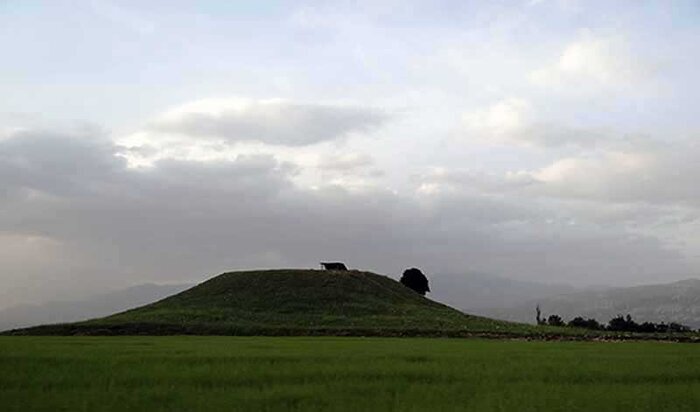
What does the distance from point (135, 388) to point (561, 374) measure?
418 inches

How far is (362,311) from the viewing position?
65562mm

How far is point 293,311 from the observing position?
65688 millimetres

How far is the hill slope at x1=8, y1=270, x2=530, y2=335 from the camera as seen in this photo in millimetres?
56281

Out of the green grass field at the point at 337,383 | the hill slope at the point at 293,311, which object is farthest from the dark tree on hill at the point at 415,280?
the green grass field at the point at 337,383

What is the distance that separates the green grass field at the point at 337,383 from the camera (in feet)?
46.2

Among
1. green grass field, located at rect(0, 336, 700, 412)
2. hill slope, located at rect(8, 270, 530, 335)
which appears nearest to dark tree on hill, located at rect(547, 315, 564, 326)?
hill slope, located at rect(8, 270, 530, 335)

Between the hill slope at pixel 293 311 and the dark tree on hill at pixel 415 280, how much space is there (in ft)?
34.1

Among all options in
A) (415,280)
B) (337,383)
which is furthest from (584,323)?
(337,383)

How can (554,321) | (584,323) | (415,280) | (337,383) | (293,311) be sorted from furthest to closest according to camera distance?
1. (415,280)
2. (554,321)
3. (584,323)
4. (293,311)
5. (337,383)

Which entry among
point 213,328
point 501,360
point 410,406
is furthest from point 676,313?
point 410,406

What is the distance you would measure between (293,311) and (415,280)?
98.2ft

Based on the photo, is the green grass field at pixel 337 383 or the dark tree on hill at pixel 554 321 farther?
the dark tree on hill at pixel 554 321

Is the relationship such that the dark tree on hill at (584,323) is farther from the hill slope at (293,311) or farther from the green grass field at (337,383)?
the green grass field at (337,383)

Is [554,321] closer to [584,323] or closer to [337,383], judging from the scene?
[584,323]
